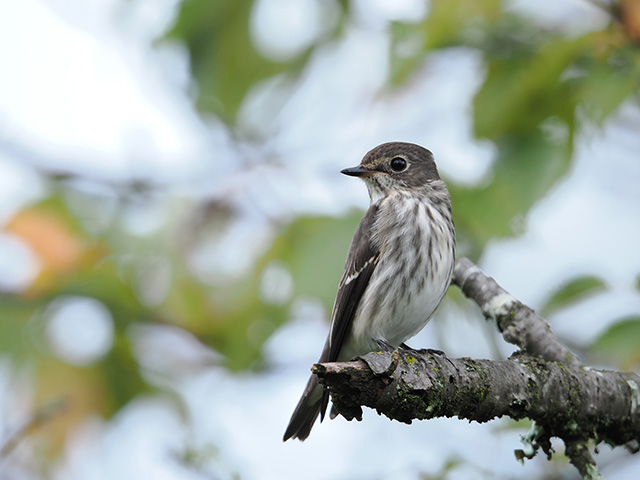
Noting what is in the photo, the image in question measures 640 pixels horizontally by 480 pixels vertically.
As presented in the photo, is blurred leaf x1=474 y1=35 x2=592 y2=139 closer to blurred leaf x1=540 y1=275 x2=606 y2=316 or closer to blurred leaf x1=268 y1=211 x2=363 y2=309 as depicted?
blurred leaf x1=540 y1=275 x2=606 y2=316

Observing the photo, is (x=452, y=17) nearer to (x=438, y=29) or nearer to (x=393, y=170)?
(x=438, y=29)

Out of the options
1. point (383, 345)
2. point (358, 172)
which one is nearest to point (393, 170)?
point (358, 172)

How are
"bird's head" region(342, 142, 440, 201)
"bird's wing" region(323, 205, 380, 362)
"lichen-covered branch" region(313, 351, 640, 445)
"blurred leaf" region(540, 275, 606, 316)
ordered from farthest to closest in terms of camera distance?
"bird's head" region(342, 142, 440, 201) < "bird's wing" region(323, 205, 380, 362) < "blurred leaf" region(540, 275, 606, 316) < "lichen-covered branch" region(313, 351, 640, 445)

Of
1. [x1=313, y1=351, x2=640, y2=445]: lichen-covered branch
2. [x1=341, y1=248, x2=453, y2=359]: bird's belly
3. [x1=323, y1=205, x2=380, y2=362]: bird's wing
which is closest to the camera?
[x1=313, y1=351, x2=640, y2=445]: lichen-covered branch

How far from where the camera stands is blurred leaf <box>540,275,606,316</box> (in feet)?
11.6

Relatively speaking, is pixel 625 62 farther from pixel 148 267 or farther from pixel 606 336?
pixel 148 267

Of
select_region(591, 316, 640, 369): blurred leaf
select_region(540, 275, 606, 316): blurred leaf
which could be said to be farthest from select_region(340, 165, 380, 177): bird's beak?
select_region(591, 316, 640, 369): blurred leaf

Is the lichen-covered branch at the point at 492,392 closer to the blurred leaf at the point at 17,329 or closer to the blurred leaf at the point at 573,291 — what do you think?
the blurred leaf at the point at 573,291

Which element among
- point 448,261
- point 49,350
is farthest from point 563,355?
point 49,350

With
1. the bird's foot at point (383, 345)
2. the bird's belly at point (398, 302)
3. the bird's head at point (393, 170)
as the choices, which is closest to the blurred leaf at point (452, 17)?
the bird's belly at point (398, 302)

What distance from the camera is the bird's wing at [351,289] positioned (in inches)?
175

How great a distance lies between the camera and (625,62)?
348cm

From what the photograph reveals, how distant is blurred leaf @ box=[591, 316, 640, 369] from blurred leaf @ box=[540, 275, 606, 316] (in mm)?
201

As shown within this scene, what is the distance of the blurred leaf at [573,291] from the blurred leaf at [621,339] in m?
0.20
